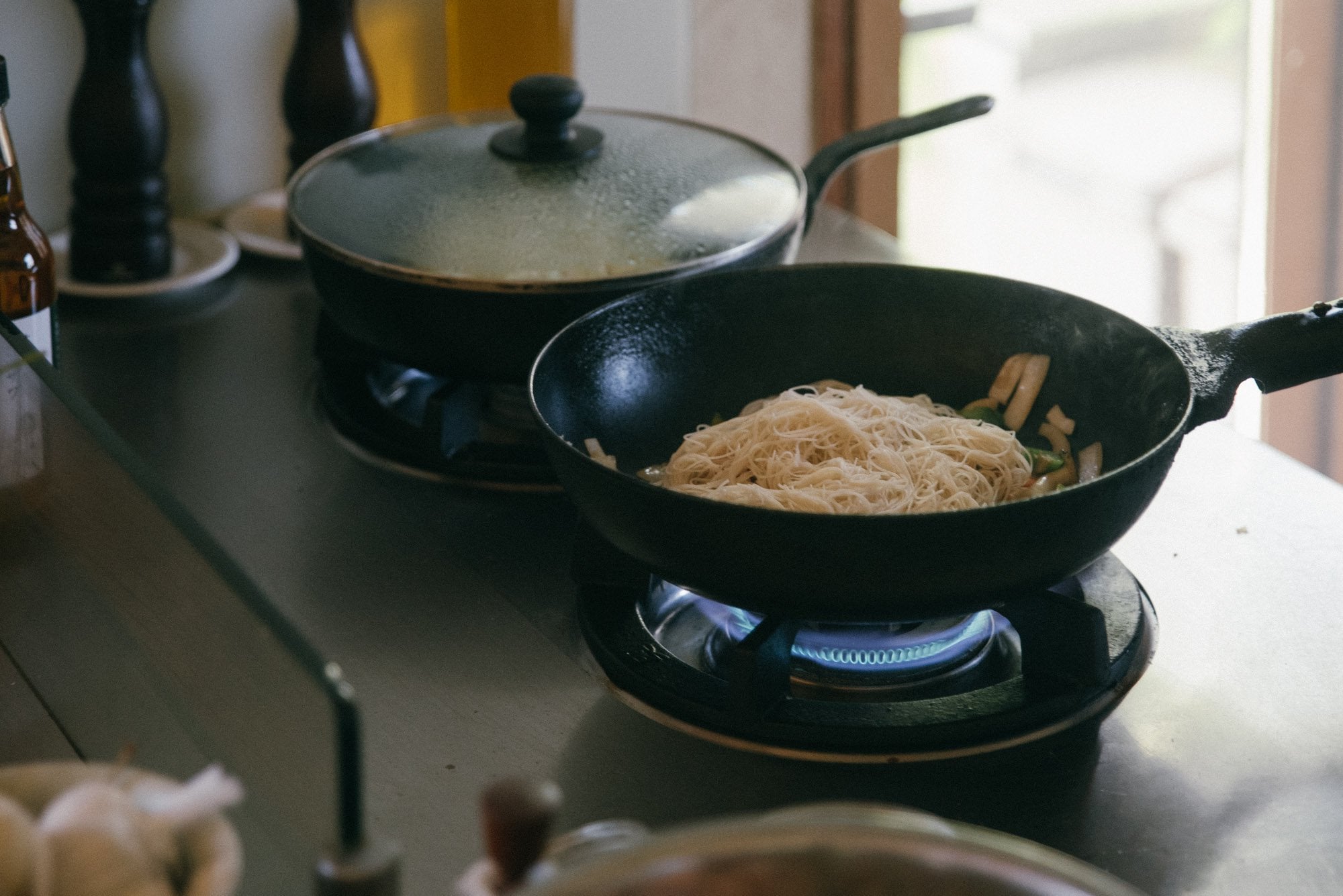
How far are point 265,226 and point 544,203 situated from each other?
56cm

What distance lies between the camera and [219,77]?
1.58 m

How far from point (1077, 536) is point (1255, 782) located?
185 millimetres

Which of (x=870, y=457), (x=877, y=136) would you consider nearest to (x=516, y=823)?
(x=870, y=457)

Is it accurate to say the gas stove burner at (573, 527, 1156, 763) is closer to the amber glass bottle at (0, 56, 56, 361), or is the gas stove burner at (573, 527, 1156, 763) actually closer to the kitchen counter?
the kitchen counter

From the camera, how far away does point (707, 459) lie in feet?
3.18

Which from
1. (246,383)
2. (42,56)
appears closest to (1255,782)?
(246,383)

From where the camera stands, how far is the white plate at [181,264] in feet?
4.59

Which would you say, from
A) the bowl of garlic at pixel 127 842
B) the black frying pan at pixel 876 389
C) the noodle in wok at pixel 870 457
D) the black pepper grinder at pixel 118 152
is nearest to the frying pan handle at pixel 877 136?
the black frying pan at pixel 876 389

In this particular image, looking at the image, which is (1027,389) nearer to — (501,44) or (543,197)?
(543,197)

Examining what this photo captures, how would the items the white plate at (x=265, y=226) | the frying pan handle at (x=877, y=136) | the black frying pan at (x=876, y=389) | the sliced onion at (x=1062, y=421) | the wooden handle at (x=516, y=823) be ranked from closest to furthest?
the wooden handle at (x=516, y=823), the black frying pan at (x=876, y=389), the sliced onion at (x=1062, y=421), the frying pan handle at (x=877, y=136), the white plate at (x=265, y=226)

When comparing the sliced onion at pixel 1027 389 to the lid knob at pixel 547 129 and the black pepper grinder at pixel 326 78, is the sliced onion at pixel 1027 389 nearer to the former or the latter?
the lid knob at pixel 547 129

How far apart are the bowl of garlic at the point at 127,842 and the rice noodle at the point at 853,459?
1.44 feet

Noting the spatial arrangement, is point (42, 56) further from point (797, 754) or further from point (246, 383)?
point (797, 754)

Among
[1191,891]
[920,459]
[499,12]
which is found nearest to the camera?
[1191,891]
